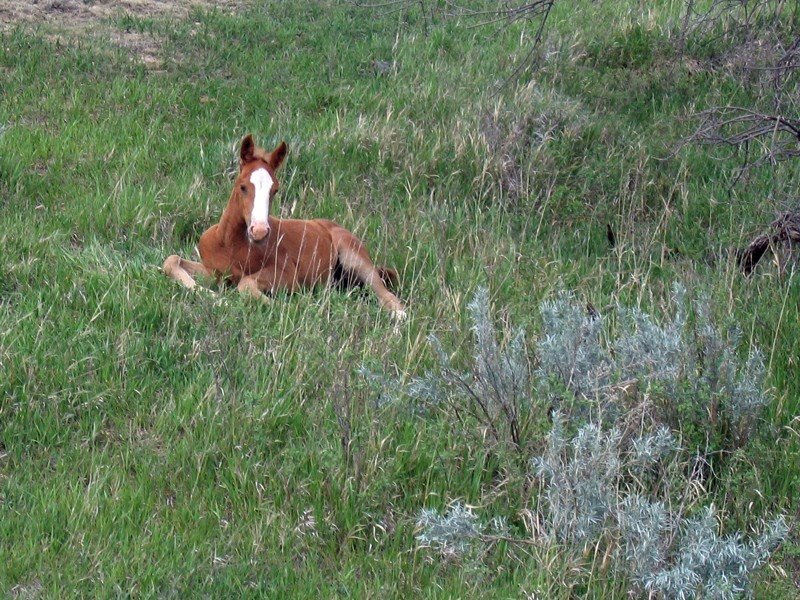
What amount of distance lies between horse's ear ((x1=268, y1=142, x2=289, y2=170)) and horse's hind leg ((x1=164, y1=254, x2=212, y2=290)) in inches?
33.3

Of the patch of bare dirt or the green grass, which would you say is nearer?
the green grass

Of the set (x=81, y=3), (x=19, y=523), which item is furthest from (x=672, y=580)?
(x=81, y=3)

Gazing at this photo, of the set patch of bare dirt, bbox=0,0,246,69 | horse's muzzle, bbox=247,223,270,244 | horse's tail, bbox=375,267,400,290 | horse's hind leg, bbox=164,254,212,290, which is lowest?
horse's tail, bbox=375,267,400,290

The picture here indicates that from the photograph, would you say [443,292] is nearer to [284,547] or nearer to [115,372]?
[115,372]

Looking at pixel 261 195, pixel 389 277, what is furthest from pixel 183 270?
pixel 389 277

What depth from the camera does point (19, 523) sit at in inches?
174

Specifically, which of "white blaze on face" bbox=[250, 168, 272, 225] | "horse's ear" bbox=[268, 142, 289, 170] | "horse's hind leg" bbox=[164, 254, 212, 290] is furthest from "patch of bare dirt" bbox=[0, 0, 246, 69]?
"white blaze on face" bbox=[250, 168, 272, 225]

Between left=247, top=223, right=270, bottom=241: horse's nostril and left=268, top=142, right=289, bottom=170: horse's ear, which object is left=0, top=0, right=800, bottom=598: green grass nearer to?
left=247, top=223, right=270, bottom=241: horse's nostril

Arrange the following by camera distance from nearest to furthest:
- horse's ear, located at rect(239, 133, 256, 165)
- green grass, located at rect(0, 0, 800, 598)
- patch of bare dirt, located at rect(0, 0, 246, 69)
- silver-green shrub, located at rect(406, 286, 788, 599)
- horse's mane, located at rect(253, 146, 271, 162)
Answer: silver-green shrub, located at rect(406, 286, 788, 599), green grass, located at rect(0, 0, 800, 598), horse's ear, located at rect(239, 133, 256, 165), horse's mane, located at rect(253, 146, 271, 162), patch of bare dirt, located at rect(0, 0, 246, 69)

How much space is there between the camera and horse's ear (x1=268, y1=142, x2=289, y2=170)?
7285mm

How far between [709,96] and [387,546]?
26.7 ft

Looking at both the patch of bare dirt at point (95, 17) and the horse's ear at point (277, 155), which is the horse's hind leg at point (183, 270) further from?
the patch of bare dirt at point (95, 17)

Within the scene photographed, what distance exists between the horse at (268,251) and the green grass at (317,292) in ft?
0.61

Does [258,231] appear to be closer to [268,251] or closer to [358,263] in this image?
[268,251]
